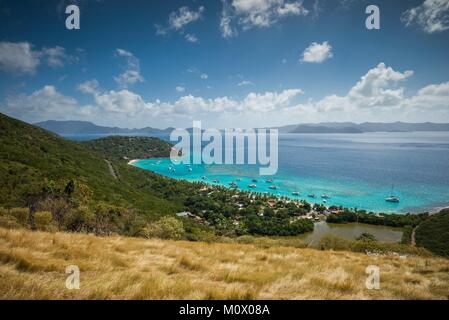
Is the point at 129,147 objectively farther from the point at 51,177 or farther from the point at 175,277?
the point at 175,277

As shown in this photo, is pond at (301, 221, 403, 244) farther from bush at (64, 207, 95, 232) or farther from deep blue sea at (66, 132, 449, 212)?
bush at (64, 207, 95, 232)

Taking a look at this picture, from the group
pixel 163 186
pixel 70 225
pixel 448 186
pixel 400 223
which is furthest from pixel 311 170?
pixel 70 225

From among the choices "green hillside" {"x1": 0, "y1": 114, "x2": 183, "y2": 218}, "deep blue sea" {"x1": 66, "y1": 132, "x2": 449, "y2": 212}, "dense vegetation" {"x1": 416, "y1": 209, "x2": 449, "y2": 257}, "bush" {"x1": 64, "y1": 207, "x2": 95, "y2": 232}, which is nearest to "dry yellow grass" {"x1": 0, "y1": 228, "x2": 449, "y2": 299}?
"bush" {"x1": 64, "y1": 207, "x2": 95, "y2": 232}

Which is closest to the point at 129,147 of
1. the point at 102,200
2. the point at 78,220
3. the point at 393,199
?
the point at 102,200

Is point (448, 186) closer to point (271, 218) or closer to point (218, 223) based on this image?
point (271, 218)

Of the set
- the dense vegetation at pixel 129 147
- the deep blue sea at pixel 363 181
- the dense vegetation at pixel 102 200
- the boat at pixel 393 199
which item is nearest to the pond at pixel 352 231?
the dense vegetation at pixel 102 200
